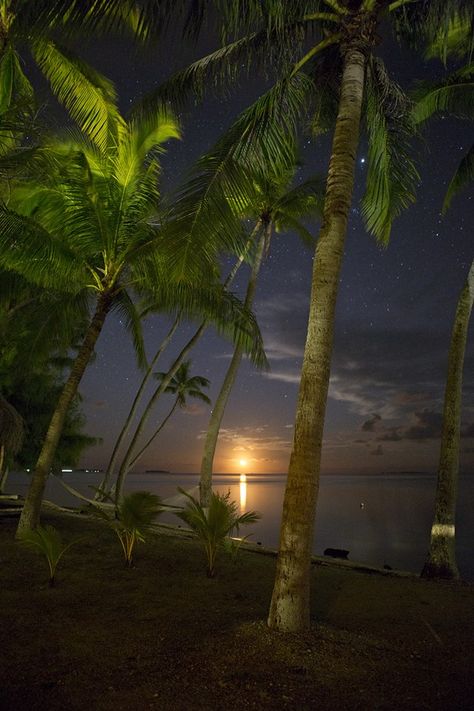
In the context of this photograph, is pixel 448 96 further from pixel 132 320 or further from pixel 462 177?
pixel 132 320

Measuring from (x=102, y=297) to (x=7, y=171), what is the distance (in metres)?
3.56

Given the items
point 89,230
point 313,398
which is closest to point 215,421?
point 89,230

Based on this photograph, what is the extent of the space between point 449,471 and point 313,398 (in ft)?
17.2

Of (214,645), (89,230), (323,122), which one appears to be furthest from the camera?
(89,230)

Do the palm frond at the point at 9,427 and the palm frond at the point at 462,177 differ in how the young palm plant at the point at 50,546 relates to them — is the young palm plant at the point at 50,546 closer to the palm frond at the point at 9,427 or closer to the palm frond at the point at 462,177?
the palm frond at the point at 9,427

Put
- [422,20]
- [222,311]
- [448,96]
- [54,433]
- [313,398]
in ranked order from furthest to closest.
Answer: [222,311], [448,96], [54,433], [422,20], [313,398]

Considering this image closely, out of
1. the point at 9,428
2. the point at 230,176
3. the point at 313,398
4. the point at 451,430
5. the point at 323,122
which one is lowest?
the point at 9,428

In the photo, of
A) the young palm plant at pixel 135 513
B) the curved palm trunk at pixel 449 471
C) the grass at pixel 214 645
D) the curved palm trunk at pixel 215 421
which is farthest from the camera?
the curved palm trunk at pixel 215 421

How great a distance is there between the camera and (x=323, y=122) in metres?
8.95

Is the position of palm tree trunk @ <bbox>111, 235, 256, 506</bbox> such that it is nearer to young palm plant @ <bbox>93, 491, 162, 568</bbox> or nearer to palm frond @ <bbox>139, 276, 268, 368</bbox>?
palm frond @ <bbox>139, 276, 268, 368</bbox>

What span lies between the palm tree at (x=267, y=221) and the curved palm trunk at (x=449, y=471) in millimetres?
6471

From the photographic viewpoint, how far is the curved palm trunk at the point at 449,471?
9.06 m

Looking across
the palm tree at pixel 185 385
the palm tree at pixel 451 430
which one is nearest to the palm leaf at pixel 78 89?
the palm tree at pixel 451 430

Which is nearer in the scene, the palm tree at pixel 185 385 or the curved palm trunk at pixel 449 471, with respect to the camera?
the curved palm trunk at pixel 449 471
